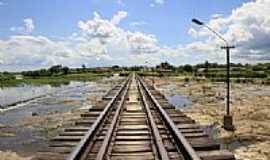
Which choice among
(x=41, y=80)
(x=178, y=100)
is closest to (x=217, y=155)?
(x=178, y=100)

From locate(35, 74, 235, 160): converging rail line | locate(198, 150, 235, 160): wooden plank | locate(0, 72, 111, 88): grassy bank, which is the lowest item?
locate(0, 72, 111, 88): grassy bank

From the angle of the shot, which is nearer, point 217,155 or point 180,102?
point 217,155

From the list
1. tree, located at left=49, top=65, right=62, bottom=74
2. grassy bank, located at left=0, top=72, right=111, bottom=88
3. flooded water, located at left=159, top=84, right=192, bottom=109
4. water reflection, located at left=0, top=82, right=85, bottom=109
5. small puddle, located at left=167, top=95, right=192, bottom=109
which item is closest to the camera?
small puddle, located at left=167, top=95, right=192, bottom=109

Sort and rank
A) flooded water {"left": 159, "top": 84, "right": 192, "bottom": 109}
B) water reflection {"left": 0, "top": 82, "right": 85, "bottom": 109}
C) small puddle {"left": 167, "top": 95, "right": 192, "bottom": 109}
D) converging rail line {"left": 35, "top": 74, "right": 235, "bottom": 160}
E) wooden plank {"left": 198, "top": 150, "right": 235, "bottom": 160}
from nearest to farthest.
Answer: wooden plank {"left": 198, "top": 150, "right": 235, "bottom": 160} < converging rail line {"left": 35, "top": 74, "right": 235, "bottom": 160} < small puddle {"left": 167, "top": 95, "right": 192, "bottom": 109} < flooded water {"left": 159, "top": 84, "right": 192, "bottom": 109} < water reflection {"left": 0, "top": 82, "right": 85, "bottom": 109}

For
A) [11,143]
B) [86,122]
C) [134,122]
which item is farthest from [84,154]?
[11,143]

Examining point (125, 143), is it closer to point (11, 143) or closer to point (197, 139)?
point (197, 139)

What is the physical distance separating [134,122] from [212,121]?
7.82 metres

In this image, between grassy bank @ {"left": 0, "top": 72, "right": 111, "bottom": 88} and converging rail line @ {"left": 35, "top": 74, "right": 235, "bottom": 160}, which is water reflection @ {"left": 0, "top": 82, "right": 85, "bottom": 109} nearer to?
grassy bank @ {"left": 0, "top": 72, "right": 111, "bottom": 88}

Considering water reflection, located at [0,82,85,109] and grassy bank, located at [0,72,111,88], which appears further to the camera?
grassy bank, located at [0,72,111,88]

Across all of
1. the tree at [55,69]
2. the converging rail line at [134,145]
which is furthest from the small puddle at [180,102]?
the tree at [55,69]

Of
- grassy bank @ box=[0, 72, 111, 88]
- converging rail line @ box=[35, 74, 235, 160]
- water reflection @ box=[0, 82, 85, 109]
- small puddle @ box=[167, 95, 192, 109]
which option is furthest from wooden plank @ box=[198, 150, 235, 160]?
grassy bank @ box=[0, 72, 111, 88]

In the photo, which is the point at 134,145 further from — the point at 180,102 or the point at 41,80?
the point at 41,80

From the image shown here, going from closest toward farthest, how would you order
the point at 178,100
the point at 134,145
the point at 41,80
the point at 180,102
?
the point at 134,145, the point at 180,102, the point at 178,100, the point at 41,80

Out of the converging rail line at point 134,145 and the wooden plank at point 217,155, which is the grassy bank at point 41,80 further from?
the wooden plank at point 217,155
